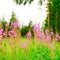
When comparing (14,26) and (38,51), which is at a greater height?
(14,26)

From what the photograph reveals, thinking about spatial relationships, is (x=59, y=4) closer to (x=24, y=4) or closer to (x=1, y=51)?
(x=24, y=4)

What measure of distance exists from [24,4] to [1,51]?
1097 inches

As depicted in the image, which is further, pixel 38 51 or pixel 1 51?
pixel 38 51

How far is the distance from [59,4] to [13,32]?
28.0 m

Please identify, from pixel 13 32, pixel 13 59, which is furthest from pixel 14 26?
pixel 13 59

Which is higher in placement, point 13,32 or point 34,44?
point 13,32

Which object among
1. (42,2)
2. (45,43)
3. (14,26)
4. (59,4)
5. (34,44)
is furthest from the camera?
(59,4)

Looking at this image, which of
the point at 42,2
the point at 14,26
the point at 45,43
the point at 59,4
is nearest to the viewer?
the point at 14,26

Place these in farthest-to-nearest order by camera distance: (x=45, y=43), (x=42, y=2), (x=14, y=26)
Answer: (x=42, y=2)
(x=45, y=43)
(x=14, y=26)

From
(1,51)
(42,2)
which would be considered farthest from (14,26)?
(42,2)

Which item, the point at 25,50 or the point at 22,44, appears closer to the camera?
the point at 25,50

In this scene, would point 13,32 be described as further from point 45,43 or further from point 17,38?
point 45,43

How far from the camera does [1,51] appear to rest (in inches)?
199

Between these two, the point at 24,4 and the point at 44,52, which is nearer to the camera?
the point at 44,52
